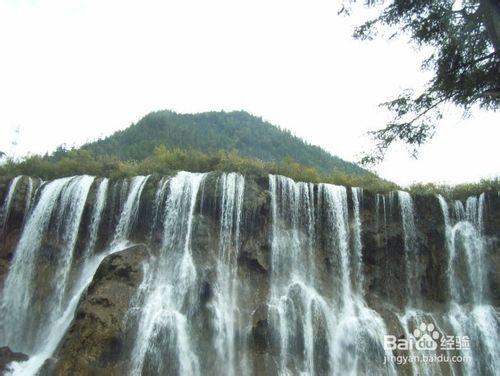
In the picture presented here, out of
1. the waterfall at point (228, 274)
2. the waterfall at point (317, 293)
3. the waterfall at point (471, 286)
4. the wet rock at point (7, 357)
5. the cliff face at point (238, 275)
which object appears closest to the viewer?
the wet rock at point (7, 357)

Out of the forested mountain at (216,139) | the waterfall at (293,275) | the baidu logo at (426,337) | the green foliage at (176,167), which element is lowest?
the baidu logo at (426,337)

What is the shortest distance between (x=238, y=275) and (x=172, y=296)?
274 centimetres

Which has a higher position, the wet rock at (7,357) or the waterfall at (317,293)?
the waterfall at (317,293)

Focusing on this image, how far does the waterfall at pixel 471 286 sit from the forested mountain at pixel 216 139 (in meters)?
38.7

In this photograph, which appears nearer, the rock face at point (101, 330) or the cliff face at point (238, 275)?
the rock face at point (101, 330)

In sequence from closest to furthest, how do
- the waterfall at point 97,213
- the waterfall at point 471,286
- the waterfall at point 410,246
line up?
1. the waterfall at point 471,286
2. the waterfall at point 410,246
3. the waterfall at point 97,213

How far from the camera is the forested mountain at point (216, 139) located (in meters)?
64.8

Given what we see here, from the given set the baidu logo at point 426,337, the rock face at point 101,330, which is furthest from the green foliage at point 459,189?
the rock face at point 101,330

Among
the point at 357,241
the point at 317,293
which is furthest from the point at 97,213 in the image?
the point at 357,241

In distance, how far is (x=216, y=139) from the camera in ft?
253

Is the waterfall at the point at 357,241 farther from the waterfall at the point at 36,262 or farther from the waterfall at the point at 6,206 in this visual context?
the waterfall at the point at 6,206

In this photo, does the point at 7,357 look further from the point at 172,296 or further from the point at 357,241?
the point at 357,241

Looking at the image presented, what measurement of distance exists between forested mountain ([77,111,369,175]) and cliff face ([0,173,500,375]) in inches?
1460

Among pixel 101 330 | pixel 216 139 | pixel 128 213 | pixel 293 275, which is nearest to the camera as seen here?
pixel 101 330
